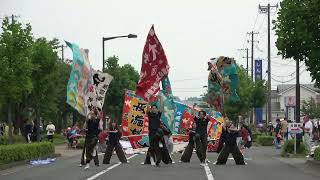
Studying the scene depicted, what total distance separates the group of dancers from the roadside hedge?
2815 millimetres

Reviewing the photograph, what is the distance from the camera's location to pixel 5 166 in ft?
68.5

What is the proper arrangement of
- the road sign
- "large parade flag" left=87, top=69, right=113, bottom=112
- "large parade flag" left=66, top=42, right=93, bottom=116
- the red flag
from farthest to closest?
1. the road sign
2. the red flag
3. "large parade flag" left=87, top=69, right=113, bottom=112
4. "large parade flag" left=66, top=42, right=93, bottom=116

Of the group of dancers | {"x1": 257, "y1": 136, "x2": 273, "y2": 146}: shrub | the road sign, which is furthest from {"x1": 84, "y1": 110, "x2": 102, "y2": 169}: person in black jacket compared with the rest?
{"x1": 257, "y1": 136, "x2": 273, "y2": 146}: shrub

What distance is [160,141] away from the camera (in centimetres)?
2086

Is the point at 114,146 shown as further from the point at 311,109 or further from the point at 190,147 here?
the point at 311,109

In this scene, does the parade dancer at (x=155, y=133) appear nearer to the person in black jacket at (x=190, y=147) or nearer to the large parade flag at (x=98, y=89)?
the person in black jacket at (x=190, y=147)

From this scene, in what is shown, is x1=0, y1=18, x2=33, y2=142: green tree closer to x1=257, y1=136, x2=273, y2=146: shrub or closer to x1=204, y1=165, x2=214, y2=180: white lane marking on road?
x1=204, y1=165, x2=214, y2=180: white lane marking on road

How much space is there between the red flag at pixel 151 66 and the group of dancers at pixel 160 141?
2.39 ft

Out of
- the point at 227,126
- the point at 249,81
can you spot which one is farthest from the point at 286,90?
the point at 227,126

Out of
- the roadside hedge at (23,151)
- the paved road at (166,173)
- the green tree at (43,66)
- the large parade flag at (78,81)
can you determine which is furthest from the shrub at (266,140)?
the large parade flag at (78,81)

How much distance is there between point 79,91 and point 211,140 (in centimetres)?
1008

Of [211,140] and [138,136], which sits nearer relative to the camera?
[138,136]

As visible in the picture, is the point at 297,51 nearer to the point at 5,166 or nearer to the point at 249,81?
the point at 5,166

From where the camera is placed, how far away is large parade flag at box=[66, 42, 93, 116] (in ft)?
68.5
